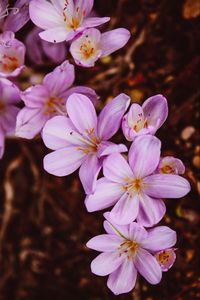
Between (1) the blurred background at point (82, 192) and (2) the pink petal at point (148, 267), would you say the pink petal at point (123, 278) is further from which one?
(1) the blurred background at point (82, 192)

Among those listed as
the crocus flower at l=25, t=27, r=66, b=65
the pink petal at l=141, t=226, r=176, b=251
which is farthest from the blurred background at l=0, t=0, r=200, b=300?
the pink petal at l=141, t=226, r=176, b=251

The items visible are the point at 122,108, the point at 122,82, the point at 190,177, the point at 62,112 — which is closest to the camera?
the point at 122,108

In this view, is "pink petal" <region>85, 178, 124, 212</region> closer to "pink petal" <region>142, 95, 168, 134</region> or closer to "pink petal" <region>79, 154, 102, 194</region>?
"pink petal" <region>79, 154, 102, 194</region>

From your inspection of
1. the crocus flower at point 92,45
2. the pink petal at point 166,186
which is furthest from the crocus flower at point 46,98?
the pink petal at point 166,186

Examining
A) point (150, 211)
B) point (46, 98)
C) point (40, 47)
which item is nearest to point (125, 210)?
point (150, 211)

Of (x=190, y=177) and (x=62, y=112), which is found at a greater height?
(x=62, y=112)

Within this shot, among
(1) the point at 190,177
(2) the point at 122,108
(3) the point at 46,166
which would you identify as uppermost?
(2) the point at 122,108

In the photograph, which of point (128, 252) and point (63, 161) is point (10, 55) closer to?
point (63, 161)

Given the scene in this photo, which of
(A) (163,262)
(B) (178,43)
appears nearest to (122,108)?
(A) (163,262)

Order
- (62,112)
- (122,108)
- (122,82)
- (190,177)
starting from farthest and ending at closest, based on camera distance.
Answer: (122,82) < (190,177) < (62,112) < (122,108)

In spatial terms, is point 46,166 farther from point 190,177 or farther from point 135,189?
point 190,177
